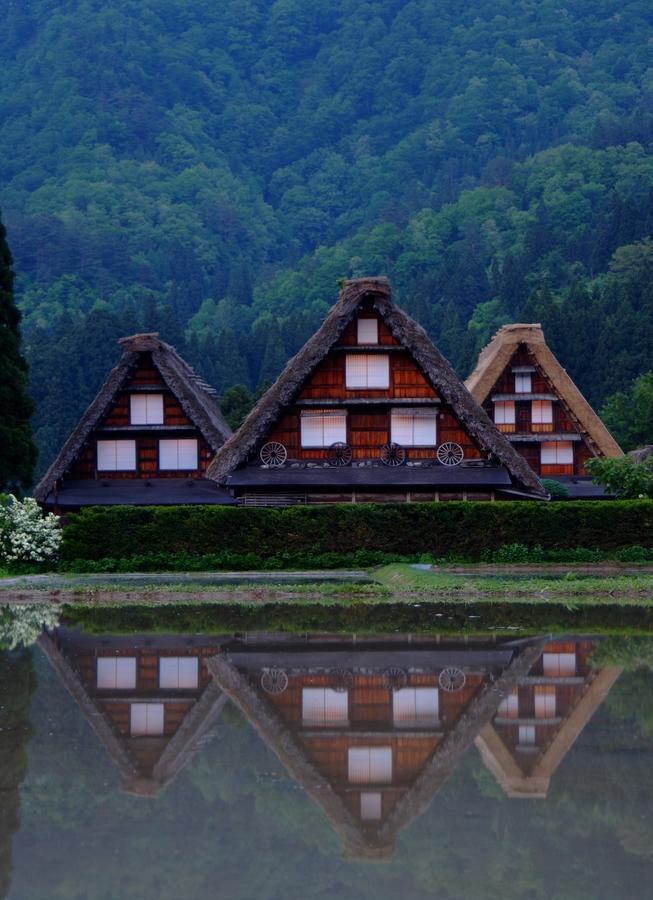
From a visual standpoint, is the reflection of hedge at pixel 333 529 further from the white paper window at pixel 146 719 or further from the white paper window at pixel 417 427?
the white paper window at pixel 146 719

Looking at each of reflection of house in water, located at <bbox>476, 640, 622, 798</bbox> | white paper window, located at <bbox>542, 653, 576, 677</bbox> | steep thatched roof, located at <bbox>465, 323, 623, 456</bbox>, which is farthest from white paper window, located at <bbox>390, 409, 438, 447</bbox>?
white paper window, located at <bbox>542, 653, 576, 677</bbox>

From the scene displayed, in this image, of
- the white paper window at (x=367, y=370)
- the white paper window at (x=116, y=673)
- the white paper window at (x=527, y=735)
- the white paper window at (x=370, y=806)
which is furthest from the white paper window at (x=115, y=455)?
the white paper window at (x=370, y=806)

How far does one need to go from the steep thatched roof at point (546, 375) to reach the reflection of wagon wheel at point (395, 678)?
142 ft

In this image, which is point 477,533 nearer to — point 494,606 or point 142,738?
point 494,606

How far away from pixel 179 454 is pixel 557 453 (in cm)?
1714

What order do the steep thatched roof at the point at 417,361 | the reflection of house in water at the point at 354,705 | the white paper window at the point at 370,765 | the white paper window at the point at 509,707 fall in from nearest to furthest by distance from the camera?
the reflection of house in water at the point at 354,705 → the white paper window at the point at 370,765 → the white paper window at the point at 509,707 → the steep thatched roof at the point at 417,361

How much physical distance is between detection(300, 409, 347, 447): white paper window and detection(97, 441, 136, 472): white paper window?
35.2ft

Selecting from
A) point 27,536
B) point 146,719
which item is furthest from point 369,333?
point 146,719

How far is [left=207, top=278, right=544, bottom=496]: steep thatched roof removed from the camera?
44094 millimetres

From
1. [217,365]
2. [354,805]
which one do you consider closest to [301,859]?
[354,805]

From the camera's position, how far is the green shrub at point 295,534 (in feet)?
121

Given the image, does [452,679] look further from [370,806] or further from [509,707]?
[370,806]

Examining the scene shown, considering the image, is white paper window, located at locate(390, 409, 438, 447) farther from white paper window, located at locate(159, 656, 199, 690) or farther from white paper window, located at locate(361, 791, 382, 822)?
white paper window, located at locate(361, 791, 382, 822)

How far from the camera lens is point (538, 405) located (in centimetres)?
6431
